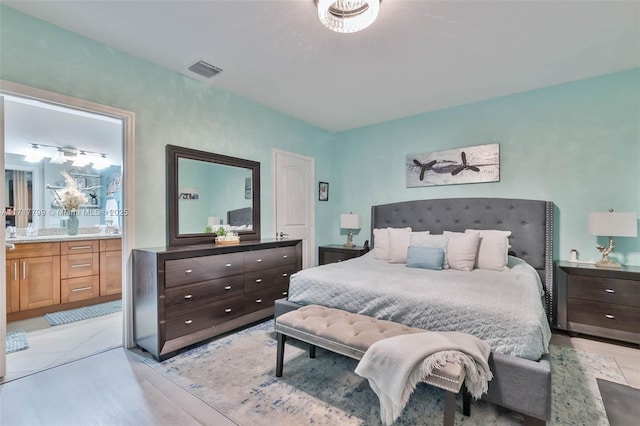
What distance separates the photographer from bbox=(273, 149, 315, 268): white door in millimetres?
4139

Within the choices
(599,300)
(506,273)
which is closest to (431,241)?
(506,273)

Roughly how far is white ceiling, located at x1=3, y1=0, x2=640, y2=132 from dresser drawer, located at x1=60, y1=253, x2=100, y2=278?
2.72 m

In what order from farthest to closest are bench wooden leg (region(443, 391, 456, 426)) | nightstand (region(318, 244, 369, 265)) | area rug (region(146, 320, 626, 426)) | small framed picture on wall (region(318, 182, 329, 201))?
small framed picture on wall (region(318, 182, 329, 201))
nightstand (region(318, 244, 369, 265))
area rug (region(146, 320, 626, 426))
bench wooden leg (region(443, 391, 456, 426))

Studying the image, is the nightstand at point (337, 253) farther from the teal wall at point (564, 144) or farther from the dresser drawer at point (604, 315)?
the dresser drawer at point (604, 315)

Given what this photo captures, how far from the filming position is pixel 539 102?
3359 mm

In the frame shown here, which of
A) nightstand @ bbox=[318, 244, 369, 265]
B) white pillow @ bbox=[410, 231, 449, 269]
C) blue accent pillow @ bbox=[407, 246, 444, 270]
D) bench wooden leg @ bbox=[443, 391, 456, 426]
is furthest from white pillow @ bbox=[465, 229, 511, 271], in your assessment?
bench wooden leg @ bbox=[443, 391, 456, 426]

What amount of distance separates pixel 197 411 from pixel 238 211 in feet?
7.23

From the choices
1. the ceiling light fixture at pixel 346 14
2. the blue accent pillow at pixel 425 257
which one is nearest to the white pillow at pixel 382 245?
the blue accent pillow at pixel 425 257

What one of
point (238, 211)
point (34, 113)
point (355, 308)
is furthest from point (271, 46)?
point (34, 113)

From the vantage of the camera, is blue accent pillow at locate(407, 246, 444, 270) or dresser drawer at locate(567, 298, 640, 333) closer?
dresser drawer at locate(567, 298, 640, 333)

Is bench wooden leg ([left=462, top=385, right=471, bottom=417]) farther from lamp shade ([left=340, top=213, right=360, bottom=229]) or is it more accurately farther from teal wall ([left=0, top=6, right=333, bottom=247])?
lamp shade ([left=340, top=213, right=360, bottom=229])

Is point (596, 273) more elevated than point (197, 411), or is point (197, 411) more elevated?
point (596, 273)

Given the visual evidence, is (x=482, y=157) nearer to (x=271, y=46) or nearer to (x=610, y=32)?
(x=610, y=32)

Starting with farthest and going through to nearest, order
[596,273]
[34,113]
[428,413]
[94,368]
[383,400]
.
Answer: [34,113] → [596,273] → [94,368] → [428,413] → [383,400]
